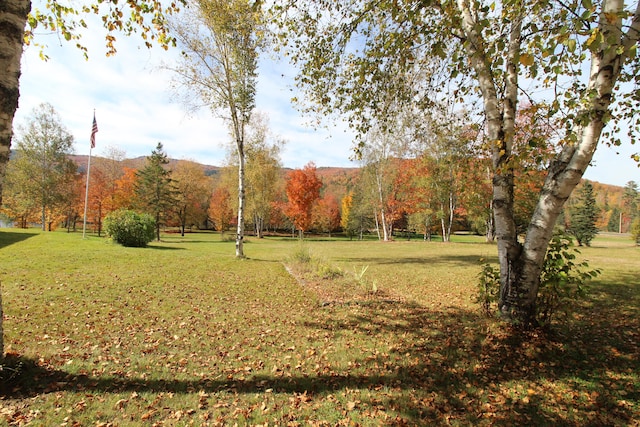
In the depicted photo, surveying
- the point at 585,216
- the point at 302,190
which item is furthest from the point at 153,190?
the point at 585,216

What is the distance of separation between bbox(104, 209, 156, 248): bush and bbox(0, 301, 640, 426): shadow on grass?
53.0 ft

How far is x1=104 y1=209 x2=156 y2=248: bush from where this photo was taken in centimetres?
1770

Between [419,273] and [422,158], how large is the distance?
19.8m

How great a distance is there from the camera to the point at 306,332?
549 cm

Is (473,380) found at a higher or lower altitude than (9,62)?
lower

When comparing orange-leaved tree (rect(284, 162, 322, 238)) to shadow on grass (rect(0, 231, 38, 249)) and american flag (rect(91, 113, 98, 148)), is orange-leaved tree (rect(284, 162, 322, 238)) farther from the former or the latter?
shadow on grass (rect(0, 231, 38, 249))

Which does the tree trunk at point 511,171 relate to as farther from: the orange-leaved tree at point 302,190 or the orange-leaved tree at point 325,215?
the orange-leaved tree at point 325,215

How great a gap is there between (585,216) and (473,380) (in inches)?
1349

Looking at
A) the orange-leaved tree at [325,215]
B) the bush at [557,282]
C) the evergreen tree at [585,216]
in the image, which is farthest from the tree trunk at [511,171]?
the orange-leaved tree at [325,215]

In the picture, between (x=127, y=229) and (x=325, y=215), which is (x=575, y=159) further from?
(x=325, y=215)

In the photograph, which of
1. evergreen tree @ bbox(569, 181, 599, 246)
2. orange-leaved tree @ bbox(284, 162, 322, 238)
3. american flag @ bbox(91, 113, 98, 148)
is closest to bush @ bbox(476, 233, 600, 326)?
american flag @ bbox(91, 113, 98, 148)

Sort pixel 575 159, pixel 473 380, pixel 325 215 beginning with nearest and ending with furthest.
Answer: pixel 473 380 → pixel 575 159 → pixel 325 215

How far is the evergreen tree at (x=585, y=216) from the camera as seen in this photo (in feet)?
90.1

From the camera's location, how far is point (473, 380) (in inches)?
145
